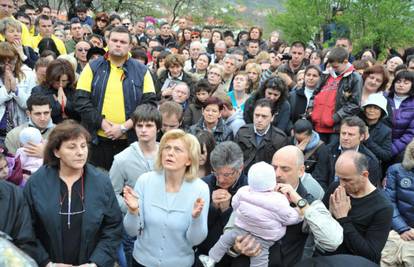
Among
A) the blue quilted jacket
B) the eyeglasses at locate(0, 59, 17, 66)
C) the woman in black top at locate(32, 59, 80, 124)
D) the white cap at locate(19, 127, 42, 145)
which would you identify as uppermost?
the eyeglasses at locate(0, 59, 17, 66)

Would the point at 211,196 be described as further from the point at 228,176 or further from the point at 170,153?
the point at 170,153

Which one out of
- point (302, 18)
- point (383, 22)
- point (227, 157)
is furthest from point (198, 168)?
point (302, 18)

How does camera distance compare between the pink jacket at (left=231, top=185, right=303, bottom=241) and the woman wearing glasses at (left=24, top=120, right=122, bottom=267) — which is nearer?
the woman wearing glasses at (left=24, top=120, right=122, bottom=267)

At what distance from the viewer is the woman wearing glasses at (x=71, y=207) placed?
3.45 meters

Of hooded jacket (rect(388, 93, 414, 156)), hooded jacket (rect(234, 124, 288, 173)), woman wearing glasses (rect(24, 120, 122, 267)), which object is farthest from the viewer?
hooded jacket (rect(388, 93, 414, 156))

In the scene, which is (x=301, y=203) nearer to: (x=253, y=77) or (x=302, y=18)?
(x=253, y=77)

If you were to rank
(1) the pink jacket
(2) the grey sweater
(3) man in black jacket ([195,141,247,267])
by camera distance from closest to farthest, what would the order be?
1. (1) the pink jacket
2. (3) man in black jacket ([195,141,247,267])
3. (2) the grey sweater

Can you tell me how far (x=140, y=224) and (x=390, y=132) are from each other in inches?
153

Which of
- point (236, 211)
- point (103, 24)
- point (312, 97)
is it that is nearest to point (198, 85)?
point (312, 97)

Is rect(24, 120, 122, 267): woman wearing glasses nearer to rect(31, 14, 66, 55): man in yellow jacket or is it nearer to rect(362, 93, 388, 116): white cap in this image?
rect(362, 93, 388, 116): white cap

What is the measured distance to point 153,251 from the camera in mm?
3746

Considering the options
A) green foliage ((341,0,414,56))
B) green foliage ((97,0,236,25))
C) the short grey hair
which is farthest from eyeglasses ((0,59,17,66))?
green foliage ((97,0,236,25))

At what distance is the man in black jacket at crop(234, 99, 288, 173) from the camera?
5664 millimetres

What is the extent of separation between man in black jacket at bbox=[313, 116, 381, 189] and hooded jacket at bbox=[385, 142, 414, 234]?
0.26 meters
